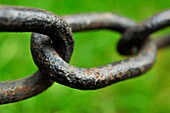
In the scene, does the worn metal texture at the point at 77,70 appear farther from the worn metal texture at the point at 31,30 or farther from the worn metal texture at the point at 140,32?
the worn metal texture at the point at 140,32

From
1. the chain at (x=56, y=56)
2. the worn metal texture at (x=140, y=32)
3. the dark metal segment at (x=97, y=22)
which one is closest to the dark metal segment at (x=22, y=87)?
the chain at (x=56, y=56)

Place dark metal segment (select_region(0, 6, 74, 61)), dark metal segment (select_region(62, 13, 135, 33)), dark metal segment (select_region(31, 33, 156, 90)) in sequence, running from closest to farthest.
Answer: dark metal segment (select_region(0, 6, 74, 61)) → dark metal segment (select_region(31, 33, 156, 90)) → dark metal segment (select_region(62, 13, 135, 33))

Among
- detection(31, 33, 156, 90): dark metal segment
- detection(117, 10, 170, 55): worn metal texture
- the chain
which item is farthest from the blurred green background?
detection(31, 33, 156, 90): dark metal segment

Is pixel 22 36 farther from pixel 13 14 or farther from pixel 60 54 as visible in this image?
pixel 13 14

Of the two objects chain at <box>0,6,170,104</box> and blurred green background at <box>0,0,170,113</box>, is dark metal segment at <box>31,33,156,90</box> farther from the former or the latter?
blurred green background at <box>0,0,170,113</box>

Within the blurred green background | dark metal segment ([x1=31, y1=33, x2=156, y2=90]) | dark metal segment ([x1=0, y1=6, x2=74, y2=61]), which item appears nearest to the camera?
dark metal segment ([x1=0, y1=6, x2=74, y2=61])

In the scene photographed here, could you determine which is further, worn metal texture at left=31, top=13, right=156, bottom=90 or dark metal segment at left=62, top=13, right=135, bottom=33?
dark metal segment at left=62, top=13, right=135, bottom=33

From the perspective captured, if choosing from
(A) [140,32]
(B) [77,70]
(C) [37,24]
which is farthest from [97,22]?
(C) [37,24]
